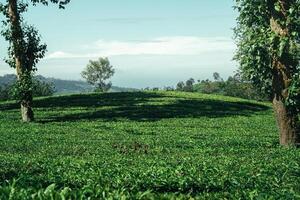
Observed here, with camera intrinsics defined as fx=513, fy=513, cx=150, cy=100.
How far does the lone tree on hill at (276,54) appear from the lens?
24.9 m

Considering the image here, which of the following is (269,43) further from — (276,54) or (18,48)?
(18,48)

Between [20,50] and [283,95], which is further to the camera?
[20,50]

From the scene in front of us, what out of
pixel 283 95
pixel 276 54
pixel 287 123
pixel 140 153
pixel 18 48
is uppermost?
pixel 18 48

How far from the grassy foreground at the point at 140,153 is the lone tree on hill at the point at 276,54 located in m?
1.92

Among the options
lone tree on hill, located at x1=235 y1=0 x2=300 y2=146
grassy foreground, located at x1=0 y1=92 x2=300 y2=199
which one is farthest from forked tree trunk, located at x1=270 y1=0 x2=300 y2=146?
grassy foreground, located at x1=0 y1=92 x2=300 y2=199

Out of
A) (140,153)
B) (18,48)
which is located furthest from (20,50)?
(140,153)

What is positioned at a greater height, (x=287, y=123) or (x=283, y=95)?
(x=283, y=95)

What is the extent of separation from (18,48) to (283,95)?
1052 inches

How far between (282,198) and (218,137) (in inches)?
916

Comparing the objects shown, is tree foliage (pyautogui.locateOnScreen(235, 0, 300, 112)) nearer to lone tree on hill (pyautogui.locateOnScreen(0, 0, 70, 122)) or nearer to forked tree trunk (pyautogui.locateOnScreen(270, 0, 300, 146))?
forked tree trunk (pyautogui.locateOnScreen(270, 0, 300, 146))

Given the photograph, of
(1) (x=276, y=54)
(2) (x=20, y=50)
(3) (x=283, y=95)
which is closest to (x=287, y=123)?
(3) (x=283, y=95)

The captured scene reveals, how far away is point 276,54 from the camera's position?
25.4m

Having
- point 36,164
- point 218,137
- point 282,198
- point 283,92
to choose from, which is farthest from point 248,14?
point 282,198

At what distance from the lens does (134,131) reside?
39.6 meters
